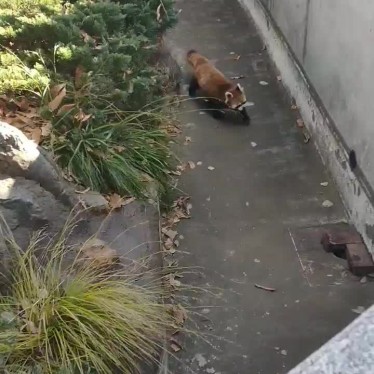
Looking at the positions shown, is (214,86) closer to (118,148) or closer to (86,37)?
(86,37)

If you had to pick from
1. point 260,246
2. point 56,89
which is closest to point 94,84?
point 56,89

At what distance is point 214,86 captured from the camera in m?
6.58

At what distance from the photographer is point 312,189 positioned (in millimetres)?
5426

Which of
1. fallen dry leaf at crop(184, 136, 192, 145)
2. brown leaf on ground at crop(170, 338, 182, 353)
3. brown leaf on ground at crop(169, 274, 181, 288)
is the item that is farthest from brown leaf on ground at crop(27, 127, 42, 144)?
fallen dry leaf at crop(184, 136, 192, 145)

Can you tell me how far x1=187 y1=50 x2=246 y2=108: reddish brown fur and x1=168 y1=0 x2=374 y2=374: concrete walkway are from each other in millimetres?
233

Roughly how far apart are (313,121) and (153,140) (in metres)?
1.68

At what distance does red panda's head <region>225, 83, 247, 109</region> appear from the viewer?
6332 mm

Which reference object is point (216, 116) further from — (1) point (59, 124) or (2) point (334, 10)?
(1) point (59, 124)

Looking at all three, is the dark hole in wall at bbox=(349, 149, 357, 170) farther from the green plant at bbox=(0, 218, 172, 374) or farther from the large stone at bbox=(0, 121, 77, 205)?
the large stone at bbox=(0, 121, 77, 205)

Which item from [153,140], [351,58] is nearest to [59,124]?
[153,140]

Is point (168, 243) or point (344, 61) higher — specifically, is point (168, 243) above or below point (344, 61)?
below

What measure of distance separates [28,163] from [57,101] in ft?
3.33

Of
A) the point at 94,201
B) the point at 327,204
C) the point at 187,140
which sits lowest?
the point at 187,140

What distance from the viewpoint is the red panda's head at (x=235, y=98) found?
633cm
